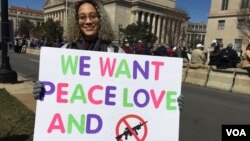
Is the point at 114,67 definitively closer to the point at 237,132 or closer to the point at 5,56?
the point at 237,132

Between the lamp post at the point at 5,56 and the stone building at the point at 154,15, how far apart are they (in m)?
89.9

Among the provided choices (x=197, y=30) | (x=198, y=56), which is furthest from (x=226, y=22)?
(x=197, y=30)

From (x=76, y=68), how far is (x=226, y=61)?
14.2m

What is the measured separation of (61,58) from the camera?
3025 mm

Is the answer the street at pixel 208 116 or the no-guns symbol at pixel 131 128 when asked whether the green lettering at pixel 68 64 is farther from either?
the street at pixel 208 116

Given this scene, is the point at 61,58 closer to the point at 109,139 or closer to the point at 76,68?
the point at 76,68

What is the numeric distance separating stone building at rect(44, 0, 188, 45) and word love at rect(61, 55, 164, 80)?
98.9 meters

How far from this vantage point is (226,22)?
66.9 m

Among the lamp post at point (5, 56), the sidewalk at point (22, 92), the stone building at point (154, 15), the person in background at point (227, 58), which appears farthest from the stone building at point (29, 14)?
the sidewalk at point (22, 92)

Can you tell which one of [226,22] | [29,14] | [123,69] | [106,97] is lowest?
[106,97]

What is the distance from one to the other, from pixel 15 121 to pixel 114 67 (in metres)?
3.93

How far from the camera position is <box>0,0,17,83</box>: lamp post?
11414 mm

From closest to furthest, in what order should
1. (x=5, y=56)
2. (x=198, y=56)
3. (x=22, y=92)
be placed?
(x=22, y=92) → (x=5, y=56) → (x=198, y=56)

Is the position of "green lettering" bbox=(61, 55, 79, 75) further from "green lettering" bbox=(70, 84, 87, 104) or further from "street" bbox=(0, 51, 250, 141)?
"street" bbox=(0, 51, 250, 141)
